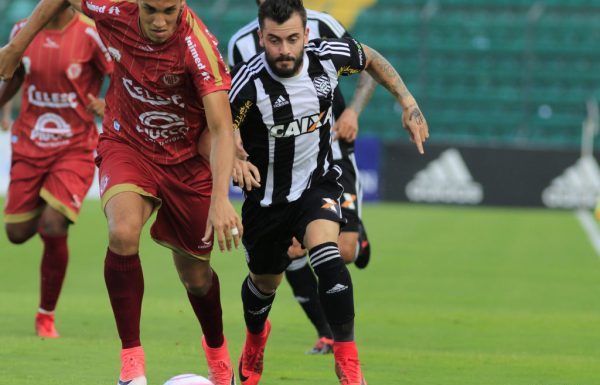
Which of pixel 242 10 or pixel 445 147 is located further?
pixel 242 10

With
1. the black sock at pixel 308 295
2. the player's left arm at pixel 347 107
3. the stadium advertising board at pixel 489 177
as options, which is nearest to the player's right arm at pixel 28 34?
the player's left arm at pixel 347 107

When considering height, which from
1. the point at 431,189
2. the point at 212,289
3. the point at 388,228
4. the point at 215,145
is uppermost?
the point at 215,145

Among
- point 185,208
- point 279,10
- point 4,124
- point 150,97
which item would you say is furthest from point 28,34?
point 4,124

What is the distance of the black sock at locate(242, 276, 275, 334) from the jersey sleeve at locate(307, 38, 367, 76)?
1.43 metres

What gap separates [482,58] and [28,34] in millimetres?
22503

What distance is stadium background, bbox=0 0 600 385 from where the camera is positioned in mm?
8031

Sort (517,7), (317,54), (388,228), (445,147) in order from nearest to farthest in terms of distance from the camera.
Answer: (317,54) → (388,228) → (445,147) → (517,7)

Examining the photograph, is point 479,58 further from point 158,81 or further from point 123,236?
point 123,236

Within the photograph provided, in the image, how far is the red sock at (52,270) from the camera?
29.5 feet

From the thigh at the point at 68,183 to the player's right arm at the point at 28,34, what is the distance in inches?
103

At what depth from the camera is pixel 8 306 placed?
10703 millimetres

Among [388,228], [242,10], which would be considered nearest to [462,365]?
[388,228]

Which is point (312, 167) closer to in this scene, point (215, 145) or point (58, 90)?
point (215, 145)

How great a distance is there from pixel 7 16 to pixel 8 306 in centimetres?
1890
